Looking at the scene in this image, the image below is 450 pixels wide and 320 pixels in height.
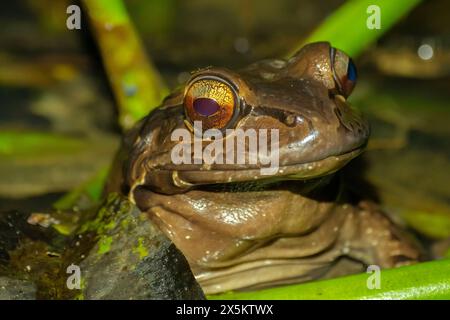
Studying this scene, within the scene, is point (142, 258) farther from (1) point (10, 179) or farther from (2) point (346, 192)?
(1) point (10, 179)

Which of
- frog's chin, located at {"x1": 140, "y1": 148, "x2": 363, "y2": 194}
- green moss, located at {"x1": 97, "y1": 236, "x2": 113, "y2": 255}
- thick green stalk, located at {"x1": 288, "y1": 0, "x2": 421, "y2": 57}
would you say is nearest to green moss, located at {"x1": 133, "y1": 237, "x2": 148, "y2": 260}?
green moss, located at {"x1": 97, "y1": 236, "x2": 113, "y2": 255}

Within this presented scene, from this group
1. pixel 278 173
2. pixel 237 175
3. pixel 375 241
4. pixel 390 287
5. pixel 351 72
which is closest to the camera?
pixel 390 287

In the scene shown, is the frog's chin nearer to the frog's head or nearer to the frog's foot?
the frog's head

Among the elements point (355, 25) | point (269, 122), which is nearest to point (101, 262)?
point (269, 122)

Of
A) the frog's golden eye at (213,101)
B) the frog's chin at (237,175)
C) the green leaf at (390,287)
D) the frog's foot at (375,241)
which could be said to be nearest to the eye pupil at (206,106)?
the frog's golden eye at (213,101)

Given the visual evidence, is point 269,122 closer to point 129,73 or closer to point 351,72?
point 351,72
